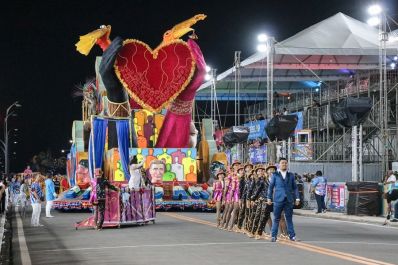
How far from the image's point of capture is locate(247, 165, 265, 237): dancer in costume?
52.2 ft

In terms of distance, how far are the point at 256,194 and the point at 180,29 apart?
1715 centimetres

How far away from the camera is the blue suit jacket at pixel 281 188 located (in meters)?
14.5

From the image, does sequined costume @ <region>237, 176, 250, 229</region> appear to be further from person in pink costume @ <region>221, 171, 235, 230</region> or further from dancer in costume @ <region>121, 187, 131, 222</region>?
dancer in costume @ <region>121, 187, 131, 222</region>

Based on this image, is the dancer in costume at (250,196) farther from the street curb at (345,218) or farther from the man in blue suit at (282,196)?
the street curb at (345,218)

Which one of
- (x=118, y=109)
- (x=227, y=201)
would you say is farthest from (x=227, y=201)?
(x=118, y=109)

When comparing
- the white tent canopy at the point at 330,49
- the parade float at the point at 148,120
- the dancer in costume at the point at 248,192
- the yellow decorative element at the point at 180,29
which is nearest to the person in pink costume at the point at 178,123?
the parade float at the point at 148,120

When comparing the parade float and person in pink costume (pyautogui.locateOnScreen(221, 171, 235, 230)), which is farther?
the parade float

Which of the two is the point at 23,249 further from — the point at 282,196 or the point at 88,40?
the point at 88,40

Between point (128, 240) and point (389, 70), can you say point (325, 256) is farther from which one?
point (389, 70)

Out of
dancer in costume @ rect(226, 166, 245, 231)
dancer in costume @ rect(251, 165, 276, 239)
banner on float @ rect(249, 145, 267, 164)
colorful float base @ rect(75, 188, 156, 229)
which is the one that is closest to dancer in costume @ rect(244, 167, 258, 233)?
dancer in costume @ rect(251, 165, 276, 239)

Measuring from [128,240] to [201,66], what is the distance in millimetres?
18112

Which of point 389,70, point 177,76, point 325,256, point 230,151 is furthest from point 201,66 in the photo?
point 325,256

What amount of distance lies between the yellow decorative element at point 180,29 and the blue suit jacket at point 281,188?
58.0 feet

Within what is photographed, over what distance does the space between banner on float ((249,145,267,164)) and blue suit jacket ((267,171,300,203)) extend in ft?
81.5
